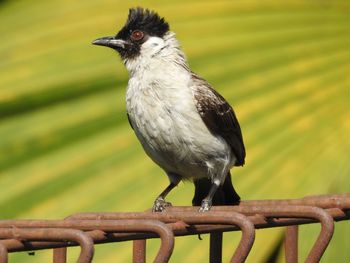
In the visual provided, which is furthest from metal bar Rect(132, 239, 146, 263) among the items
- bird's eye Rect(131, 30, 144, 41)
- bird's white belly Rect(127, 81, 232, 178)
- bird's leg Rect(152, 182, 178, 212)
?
bird's eye Rect(131, 30, 144, 41)

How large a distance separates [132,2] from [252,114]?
69 cm

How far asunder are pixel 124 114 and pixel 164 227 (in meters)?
2.28

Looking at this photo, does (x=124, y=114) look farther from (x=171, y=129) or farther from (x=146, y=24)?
(x=146, y=24)

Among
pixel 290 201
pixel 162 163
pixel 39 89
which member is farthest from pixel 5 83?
pixel 290 201

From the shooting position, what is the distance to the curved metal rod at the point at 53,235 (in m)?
1.56

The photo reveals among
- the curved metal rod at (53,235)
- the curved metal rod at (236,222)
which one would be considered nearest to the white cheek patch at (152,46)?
the curved metal rod at (236,222)

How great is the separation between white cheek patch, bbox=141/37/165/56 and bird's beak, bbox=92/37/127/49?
86mm

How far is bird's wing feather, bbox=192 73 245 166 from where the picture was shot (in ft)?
12.5

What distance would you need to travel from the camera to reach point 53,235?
1599 mm

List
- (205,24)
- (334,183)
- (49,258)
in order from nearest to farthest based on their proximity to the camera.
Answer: (49,258) < (334,183) < (205,24)

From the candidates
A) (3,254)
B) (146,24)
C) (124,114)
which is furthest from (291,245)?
(146,24)

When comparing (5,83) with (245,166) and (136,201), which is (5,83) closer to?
(136,201)

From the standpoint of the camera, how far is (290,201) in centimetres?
210

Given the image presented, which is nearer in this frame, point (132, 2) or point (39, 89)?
point (39, 89)
